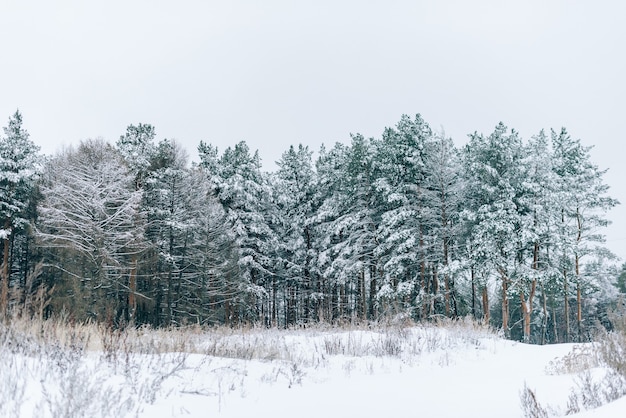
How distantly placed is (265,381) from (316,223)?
89.6ft

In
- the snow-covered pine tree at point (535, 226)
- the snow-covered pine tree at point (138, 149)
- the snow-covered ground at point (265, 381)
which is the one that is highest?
the snow-covered pine tree at point (138, 149)

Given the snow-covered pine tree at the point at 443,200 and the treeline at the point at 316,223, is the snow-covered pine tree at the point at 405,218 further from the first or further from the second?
the snow-covered pine tree at the point at 443,200

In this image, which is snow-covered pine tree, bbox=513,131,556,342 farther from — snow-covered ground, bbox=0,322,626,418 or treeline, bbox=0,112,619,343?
snow-covered ground, bbox=0,322,626,418

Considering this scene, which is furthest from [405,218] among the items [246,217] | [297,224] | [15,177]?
[15,177]

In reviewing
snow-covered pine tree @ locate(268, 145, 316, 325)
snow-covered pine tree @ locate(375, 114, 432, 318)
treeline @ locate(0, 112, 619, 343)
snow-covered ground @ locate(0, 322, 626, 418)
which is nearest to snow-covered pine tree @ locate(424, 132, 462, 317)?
treeline @ locate(0, 112, 619, 343)

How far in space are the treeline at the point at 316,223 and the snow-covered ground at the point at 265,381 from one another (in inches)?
511

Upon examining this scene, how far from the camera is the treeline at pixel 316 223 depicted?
81.1 ft

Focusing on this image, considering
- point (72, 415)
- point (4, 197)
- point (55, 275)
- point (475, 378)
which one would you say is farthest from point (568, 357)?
point (4, 197)

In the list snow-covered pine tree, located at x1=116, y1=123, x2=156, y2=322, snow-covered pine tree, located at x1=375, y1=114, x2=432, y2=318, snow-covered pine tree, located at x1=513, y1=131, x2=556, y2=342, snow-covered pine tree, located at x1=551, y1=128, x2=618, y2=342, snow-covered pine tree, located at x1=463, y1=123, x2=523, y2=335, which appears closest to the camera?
snow-covered pine tree, located at x1=513, y1=131, x2=556, y2=342

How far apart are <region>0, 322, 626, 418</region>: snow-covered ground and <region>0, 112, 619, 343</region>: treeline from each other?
13.0 metres

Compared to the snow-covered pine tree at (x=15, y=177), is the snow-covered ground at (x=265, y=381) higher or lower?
lower

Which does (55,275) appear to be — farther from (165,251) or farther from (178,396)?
(178,396)

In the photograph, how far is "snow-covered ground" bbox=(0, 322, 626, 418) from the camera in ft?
15.2

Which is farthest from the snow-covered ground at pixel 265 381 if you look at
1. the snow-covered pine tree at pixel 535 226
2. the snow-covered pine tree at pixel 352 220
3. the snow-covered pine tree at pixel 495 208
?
the snow-covered pine tree at pixel 352 220
